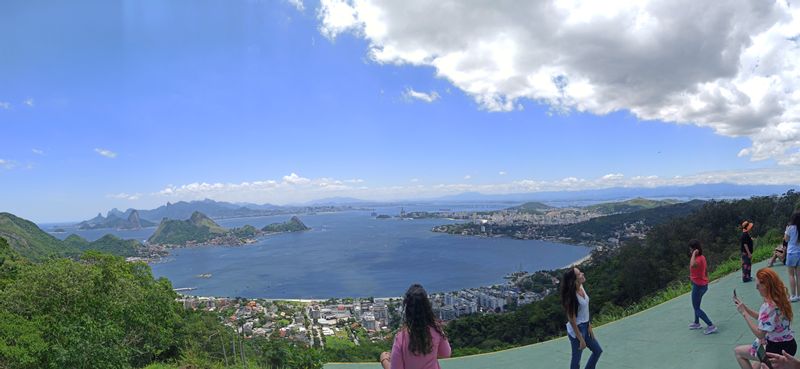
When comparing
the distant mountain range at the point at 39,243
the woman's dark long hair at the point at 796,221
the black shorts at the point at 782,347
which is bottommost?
the distant mountain range at the point at 39,243

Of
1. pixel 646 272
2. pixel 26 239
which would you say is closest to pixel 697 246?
pixel 646 272

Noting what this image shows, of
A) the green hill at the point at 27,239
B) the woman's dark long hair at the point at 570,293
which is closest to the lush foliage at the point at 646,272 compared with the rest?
the woman's dark long hair at the point at 570,293

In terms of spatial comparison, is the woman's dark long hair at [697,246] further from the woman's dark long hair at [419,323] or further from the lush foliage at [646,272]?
the lush foliage at [646,272]

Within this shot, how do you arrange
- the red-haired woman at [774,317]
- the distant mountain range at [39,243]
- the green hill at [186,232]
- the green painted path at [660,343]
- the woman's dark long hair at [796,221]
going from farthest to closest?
1. the green hill at [186,232]
2. the distant mountain range at [39,243]
3. the woman's dark long hair at [796,221]
4. the green painted path at [660,343]
5. the red-haired woman at [774,317]

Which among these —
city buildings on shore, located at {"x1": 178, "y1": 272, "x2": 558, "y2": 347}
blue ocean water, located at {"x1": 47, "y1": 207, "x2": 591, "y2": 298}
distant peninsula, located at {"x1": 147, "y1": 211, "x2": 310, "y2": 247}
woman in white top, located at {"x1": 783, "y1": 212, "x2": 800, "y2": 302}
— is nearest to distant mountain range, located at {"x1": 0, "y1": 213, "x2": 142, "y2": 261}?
blue ocean water, located at {"x1": 47, "y1": 207, "x2": 591, "y2": 298}

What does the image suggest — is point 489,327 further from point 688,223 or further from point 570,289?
point 688,223

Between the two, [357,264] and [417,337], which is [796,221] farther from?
[357,264]
